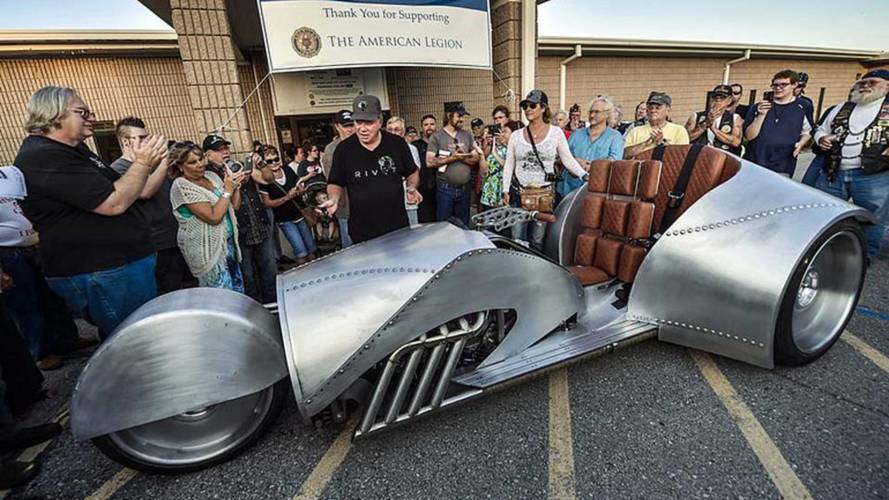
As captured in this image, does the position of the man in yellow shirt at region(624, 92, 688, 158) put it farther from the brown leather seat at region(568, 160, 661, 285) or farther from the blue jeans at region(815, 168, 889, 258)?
the blue jeans at region(815, 168, 889, 258)

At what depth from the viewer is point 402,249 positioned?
199cm

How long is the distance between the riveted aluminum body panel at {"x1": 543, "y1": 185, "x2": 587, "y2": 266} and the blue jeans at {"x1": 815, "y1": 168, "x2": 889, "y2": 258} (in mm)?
2935

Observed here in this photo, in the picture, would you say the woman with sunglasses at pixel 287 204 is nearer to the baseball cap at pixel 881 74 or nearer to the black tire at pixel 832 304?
the black tire at pixel 832 304

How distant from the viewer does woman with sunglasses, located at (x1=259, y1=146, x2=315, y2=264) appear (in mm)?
4492

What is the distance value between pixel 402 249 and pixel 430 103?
858 cm

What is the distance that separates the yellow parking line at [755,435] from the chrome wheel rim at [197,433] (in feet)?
7.58

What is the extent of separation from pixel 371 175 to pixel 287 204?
2.16 meters

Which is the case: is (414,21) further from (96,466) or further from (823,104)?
(823,104)

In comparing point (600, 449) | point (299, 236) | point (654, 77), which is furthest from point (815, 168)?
point (654, 77)

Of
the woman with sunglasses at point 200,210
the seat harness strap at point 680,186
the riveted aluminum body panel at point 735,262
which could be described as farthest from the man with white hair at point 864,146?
the woman with sunglasses at point 200,210

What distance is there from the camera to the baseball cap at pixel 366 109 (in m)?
2.80

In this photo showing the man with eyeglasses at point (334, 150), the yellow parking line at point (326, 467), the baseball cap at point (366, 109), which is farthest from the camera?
the man with eyeglasses at point (334, 150)

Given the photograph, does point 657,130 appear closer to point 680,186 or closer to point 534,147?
point 534,147

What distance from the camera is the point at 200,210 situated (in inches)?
104
